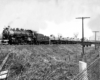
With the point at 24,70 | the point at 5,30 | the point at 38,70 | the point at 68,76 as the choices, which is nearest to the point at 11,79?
the point at 24,70

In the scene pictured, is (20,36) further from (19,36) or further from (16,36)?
(16,36)

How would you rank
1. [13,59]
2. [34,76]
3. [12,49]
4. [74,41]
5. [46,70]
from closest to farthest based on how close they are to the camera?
[34,76], [46,70], [13,59], [12,49], [74,41]

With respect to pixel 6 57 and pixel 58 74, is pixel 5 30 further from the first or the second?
pixel 58 74

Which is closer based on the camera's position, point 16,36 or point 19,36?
point 16,36

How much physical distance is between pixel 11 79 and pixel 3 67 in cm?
248

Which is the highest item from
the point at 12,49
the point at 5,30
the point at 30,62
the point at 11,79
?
the point at 5,30

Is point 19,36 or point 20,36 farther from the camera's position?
point 20,36

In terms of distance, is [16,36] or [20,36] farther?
[20,36]

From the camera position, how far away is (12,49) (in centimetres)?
2120

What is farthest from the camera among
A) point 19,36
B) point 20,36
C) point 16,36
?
point 20,36

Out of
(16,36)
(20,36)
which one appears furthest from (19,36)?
Result: (16,36)

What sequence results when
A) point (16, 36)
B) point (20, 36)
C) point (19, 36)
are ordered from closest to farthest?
point (16, 36), point (19, 36), point (20, 36)

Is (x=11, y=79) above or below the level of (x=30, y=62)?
below

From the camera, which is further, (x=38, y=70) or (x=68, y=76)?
(x=38, y=70)
